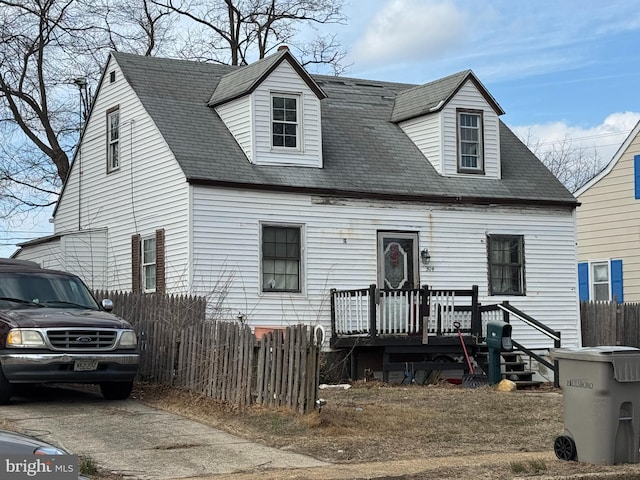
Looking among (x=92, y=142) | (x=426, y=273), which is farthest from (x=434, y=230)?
(x=92, y=142)

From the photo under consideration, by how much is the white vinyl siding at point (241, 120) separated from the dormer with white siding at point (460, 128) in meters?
4.77

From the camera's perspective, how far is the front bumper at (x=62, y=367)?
13680 millimetres

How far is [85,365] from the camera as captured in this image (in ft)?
46.0

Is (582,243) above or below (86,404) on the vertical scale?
above

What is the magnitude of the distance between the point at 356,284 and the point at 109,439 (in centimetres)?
1077

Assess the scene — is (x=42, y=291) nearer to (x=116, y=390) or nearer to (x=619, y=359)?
(x=116, y=390)

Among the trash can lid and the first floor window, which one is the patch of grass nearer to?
the trash can lid

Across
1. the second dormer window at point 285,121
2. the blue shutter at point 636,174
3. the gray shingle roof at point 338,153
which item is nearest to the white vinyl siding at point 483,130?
the gray shingle roof at point 338,153

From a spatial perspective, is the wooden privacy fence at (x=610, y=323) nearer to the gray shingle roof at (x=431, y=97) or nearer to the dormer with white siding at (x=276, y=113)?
the gray shingle roof at (x=431, y=97)

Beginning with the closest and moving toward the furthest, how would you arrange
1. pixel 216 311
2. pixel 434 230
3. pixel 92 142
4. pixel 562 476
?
pixel 562 476 < pixel 216 311 < pixel 434 230 < pixel 92 142

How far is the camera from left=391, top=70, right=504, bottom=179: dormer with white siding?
23953mm

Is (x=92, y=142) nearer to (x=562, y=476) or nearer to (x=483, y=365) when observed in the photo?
(x=483, y=365)

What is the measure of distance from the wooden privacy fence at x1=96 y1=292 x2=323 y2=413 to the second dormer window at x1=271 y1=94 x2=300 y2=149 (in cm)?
571

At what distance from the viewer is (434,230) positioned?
75.6 ft
